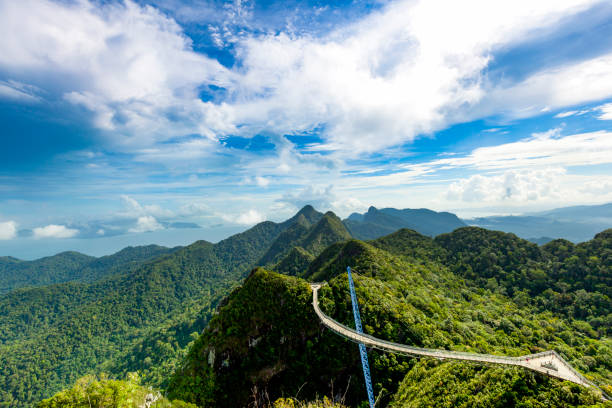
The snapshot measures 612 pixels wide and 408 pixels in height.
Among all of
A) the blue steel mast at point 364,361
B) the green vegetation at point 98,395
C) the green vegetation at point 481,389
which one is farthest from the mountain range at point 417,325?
the blue steel mast at point 364,361

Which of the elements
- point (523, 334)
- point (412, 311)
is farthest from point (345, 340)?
point (523, 334)

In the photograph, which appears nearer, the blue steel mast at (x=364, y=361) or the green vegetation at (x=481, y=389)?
the green vegetation at (x=481, y=389)

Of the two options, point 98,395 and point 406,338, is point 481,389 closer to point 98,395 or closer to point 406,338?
point 406,338

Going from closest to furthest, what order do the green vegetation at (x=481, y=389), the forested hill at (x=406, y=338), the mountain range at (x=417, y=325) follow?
the green vegetation at (x=481, y=389)
the forested hill at (x=406, y=338)
the mountain range at (x=417, y=325)

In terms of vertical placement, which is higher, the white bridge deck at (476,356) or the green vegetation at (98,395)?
the green vegetation at (98,395)

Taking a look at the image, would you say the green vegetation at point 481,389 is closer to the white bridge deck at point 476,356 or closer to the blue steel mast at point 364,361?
the white bridge deck at point 476,356

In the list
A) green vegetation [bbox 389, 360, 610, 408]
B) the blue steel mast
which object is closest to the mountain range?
green vegetation [bbox 389, 360, 610, 408]

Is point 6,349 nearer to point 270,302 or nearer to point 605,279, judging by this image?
point 270,302

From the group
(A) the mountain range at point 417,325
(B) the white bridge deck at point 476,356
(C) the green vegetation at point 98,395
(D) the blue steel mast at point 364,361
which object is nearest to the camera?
(C) the green vegetation at point 98,395
